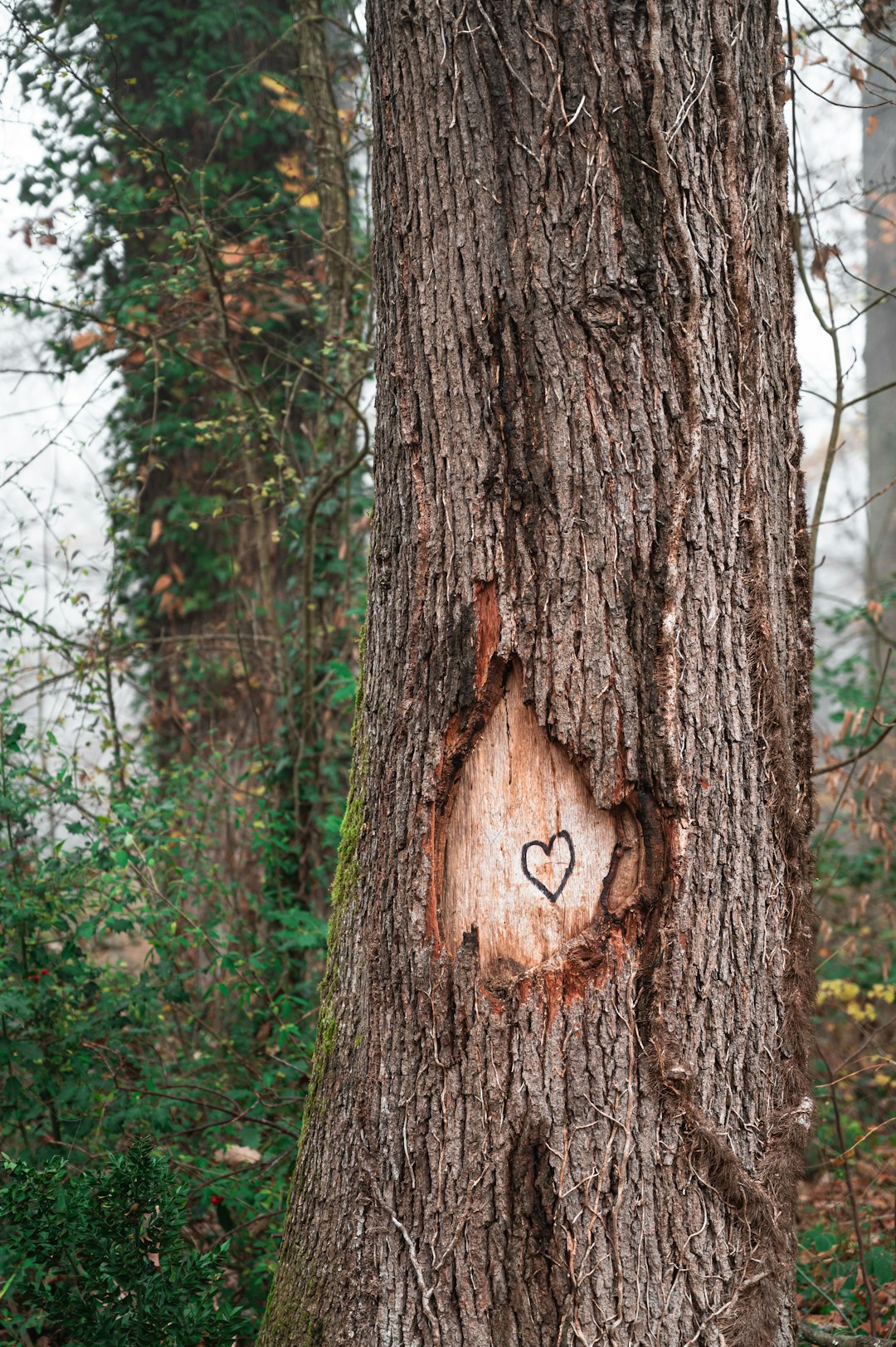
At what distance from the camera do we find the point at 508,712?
1.97 meters

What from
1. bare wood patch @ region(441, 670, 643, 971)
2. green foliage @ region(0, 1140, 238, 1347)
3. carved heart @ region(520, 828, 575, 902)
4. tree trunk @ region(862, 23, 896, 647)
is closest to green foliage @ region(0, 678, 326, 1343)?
green foliage @ region(0, 1140, 238, 1347)

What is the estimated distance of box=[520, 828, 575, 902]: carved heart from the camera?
1923mm

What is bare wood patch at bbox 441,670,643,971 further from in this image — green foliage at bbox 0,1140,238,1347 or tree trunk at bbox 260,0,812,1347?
green foliage at bbox 0,1140,238,1347

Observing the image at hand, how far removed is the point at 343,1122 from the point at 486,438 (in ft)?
5.05

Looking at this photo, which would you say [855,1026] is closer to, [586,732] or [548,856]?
[548,856]

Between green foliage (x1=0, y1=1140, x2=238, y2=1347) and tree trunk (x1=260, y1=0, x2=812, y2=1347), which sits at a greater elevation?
tree trunk (x1=260, y1=0, x2=812, y2=1347)

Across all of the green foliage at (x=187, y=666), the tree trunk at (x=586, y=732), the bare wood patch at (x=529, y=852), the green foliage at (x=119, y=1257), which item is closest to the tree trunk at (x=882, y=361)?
Answer: the green foliage at (x=187, y=666)

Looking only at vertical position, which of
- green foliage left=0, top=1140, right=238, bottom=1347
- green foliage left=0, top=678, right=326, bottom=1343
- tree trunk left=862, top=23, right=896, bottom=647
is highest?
tree trunk left=862, top=23, right=896, bottom=647

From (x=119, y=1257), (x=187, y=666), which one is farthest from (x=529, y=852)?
(x=187, y=666)

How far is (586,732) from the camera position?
74.4 inches

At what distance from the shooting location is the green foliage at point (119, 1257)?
7.18ft

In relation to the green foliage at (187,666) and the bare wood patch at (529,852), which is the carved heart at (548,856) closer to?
the bare wood patch at (529,852)

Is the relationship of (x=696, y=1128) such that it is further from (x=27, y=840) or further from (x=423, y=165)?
(x=27, y=840)

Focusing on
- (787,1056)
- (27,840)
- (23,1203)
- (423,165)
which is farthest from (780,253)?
(27,840)
